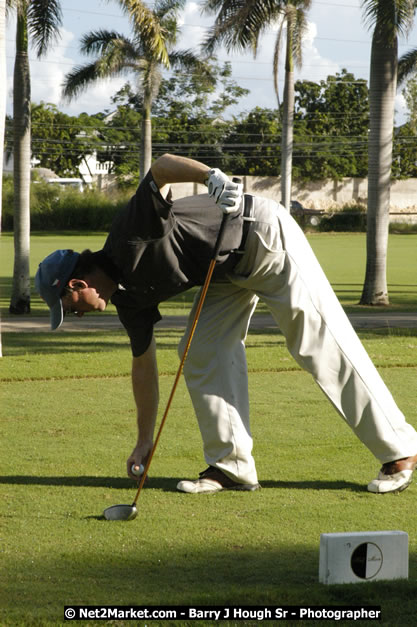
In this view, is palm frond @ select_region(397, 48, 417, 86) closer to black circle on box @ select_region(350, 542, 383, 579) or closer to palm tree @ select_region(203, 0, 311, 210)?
palm tree @ select_region(203, 0, 311, 210)

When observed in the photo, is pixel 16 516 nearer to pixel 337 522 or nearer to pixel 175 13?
pixel 337 522

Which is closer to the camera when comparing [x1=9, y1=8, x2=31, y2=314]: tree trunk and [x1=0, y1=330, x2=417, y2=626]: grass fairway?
[x1=0, y1=330, x2=417, y2=626]: grass fairway


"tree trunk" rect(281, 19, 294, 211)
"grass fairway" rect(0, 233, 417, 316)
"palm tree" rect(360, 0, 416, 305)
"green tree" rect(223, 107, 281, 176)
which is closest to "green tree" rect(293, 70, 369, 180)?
"green tree" rect(223, 107, 281, 176)

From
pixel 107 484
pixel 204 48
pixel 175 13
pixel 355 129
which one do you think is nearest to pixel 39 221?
pixel 175 13

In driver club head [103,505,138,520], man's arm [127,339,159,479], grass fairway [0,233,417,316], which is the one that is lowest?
grass fairway [0,233,417,316]

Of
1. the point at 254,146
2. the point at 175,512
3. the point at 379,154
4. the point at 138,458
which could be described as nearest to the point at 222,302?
the point at 138,458

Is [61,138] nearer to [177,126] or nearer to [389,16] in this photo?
[177,126]

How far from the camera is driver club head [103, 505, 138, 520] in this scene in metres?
4.46

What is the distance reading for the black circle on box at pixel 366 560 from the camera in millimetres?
3473

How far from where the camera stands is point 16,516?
15.1 feet

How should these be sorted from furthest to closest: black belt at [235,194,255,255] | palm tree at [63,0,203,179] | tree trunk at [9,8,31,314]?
palm tree at [63,0,203,179] → tree trunk at [9,8,31,314] → black belt at [235,194,255,255]

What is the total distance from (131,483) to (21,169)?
1408 cm

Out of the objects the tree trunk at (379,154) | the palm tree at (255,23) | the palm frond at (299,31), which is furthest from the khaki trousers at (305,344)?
the palm frond at (299,31)

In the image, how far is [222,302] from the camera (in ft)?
17.5
